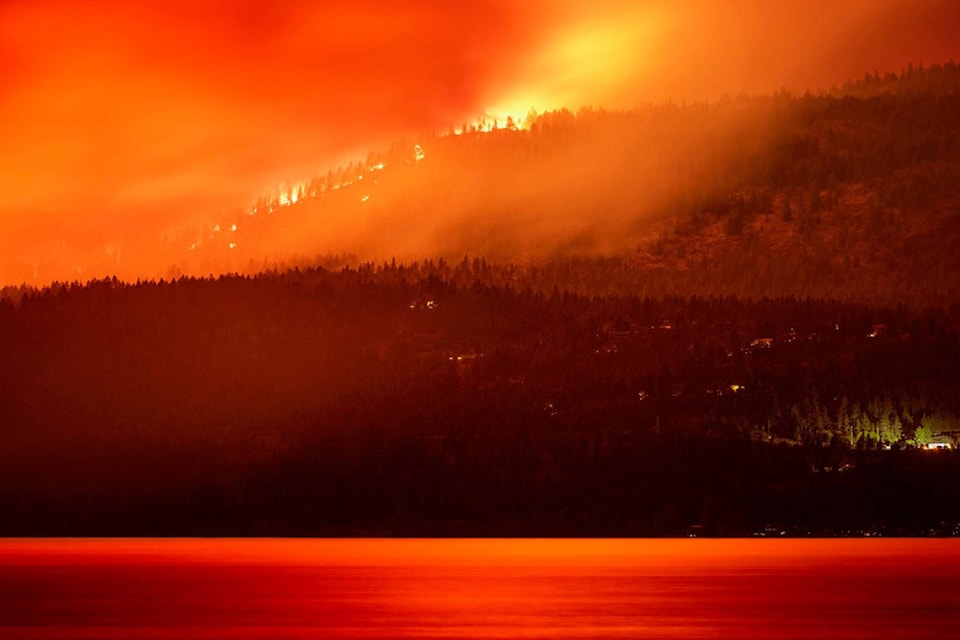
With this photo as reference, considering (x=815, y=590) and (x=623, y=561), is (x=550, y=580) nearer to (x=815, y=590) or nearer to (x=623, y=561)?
(x=815, y=590)

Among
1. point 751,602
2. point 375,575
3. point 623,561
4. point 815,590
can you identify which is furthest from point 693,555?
point 751,602

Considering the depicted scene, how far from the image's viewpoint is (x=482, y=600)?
235 ft

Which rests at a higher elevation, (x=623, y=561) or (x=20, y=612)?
(x=20, y=612)

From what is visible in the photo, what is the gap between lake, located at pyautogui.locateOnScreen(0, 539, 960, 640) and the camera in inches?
2247

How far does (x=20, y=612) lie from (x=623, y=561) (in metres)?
70.5

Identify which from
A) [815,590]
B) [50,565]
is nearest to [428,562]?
[50,565]

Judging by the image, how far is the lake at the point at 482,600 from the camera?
5706cm

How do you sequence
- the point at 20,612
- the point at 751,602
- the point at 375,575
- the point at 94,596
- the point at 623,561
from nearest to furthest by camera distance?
the point at 20,612 < the point at 751,602 < the point at 94,596 < the point at 375,575 < the point at 623,561

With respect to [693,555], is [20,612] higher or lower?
higher

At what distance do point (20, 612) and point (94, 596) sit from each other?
1160cm

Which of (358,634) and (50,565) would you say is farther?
(50,565)

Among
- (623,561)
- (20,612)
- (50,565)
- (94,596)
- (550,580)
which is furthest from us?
(623,561)

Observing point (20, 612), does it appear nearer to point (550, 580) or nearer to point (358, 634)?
point (358, 634)

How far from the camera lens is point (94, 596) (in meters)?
76.1
